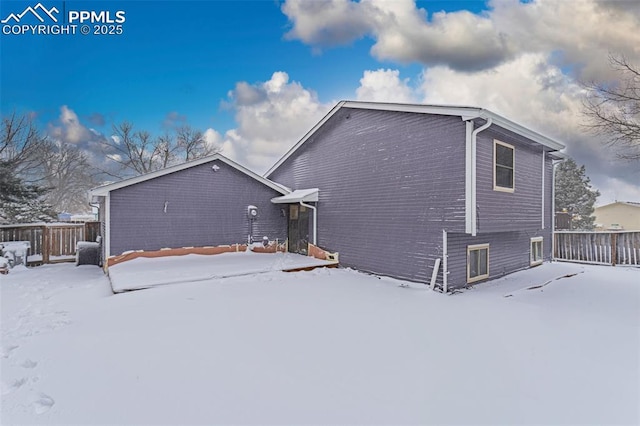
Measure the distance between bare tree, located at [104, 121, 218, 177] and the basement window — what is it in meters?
22.9

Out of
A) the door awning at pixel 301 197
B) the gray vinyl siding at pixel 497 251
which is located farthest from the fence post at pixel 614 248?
the door awning at pixel 301 197

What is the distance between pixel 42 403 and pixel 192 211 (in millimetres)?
7977

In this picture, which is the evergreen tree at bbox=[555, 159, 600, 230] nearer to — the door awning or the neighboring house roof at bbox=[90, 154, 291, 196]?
the door awning

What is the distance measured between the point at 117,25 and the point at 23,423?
9.62 meters

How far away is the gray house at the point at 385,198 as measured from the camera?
7.48m

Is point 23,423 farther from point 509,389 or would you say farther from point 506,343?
point 506,343

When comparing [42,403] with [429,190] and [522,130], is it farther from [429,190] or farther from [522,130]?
[522,130]

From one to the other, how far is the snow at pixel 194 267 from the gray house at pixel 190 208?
0.57 meters

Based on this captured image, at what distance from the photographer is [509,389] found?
3.10 m

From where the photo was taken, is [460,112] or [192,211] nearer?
A: [460,112]

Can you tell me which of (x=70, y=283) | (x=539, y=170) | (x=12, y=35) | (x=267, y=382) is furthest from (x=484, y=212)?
(x=12, y=35)

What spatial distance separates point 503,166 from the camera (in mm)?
8133

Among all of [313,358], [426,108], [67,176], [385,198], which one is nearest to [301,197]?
[385,198]

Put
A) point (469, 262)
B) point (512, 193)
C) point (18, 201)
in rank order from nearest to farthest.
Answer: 1. point (469, 262)
2. point (512, 193)
3. point (18, 201)
